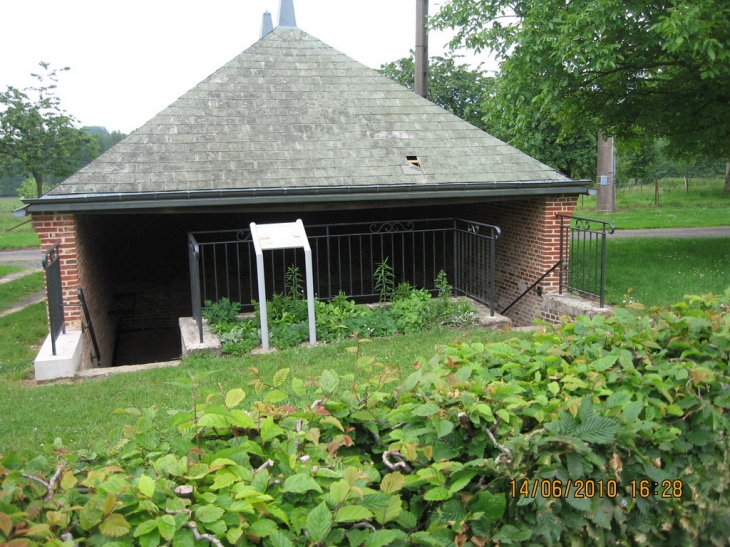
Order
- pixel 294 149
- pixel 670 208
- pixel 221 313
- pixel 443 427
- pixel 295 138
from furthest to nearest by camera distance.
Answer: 1. pixel 670 208
2. pixel 295 138
3. pixel 294 149
4. pixel 221 313
5. pixel 443 427

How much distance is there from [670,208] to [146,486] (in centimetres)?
2923

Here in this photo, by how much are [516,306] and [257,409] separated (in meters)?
8.09

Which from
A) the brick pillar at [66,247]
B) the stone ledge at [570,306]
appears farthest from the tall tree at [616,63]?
the brick pillar at [66,247]

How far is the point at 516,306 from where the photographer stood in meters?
10.1

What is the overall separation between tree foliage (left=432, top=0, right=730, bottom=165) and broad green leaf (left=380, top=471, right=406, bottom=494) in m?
7.90

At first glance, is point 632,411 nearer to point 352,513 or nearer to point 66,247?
point 352,513

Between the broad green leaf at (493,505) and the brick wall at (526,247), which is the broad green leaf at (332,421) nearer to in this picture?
the broad green leaf at (493,505)

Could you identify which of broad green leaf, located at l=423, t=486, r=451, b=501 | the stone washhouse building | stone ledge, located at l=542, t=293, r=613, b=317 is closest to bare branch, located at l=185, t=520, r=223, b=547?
→ broad green leaf, located at l=423, t=486, r=451, b=501

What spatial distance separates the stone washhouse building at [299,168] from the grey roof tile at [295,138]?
22 mm

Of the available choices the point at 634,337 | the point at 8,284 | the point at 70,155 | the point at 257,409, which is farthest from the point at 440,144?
the point at 70,155

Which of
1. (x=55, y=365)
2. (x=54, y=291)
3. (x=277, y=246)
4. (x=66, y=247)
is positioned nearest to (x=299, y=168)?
(x=277, y=246)

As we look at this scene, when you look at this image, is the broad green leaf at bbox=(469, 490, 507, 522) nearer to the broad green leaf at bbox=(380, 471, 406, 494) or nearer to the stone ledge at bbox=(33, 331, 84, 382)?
the broad green leaf at bbox=(380, 471, 406, 494)

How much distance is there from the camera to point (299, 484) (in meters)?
2.07

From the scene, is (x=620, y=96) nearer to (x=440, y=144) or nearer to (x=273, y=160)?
(x=440, y=144)
